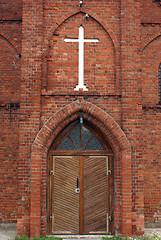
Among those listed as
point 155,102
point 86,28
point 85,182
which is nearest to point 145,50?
point 155,102

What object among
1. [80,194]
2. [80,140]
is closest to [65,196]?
[80,194]

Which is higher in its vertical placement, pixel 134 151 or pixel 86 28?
pixel 86 28

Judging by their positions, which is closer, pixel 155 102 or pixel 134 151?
pixel 134 151

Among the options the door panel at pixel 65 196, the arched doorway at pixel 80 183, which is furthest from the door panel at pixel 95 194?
the door panel at pixel 65 196

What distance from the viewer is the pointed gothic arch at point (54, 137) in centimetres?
600

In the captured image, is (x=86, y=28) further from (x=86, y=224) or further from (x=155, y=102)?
(x=86, y=224)

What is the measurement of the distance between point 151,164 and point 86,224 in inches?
110

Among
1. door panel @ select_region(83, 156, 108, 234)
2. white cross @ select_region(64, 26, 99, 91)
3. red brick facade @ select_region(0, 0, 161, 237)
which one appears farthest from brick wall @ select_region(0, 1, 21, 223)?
door panel @ select_region(83, 156, 108, 234)

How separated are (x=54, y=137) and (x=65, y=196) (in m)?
1.62

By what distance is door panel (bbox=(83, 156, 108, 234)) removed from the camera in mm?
6406

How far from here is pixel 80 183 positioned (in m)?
6.48

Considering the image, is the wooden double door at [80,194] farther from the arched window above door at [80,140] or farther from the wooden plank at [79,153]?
the arched window above door at [80,140]

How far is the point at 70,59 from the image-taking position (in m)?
6.61

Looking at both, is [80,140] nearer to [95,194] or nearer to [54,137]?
[54,137]
